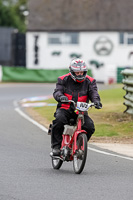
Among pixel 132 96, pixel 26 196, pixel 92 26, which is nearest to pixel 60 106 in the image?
pixel 26 196

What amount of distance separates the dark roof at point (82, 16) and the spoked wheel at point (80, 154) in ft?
153

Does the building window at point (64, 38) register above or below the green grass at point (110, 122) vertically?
above

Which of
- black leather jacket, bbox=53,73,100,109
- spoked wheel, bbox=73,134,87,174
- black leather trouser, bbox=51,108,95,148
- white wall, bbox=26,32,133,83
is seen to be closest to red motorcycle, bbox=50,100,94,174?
spoked wheel, bbox=73,134,87,174

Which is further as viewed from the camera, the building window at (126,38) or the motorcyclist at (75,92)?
the building window at (126,38)

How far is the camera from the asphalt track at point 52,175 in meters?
7.85

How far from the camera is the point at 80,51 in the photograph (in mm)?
56219

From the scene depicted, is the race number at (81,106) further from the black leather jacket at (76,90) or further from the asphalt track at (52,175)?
the asphalt track at (52,175)

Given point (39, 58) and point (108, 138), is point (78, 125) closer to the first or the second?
point (108, 138)

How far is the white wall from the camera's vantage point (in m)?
56.0

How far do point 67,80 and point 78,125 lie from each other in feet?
2.52

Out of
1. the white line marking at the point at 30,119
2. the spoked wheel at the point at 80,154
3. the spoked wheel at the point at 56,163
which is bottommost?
the white line marking at the point at 30,119

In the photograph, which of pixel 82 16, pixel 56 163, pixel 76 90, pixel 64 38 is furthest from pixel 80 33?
pixel 76 90

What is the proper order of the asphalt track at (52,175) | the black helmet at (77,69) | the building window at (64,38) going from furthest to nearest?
the building window at (64,38)
the black helmet at (77,69)
the asphalt track at (52,175)

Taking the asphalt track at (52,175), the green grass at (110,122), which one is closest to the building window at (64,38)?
the green grass at (110,122)
